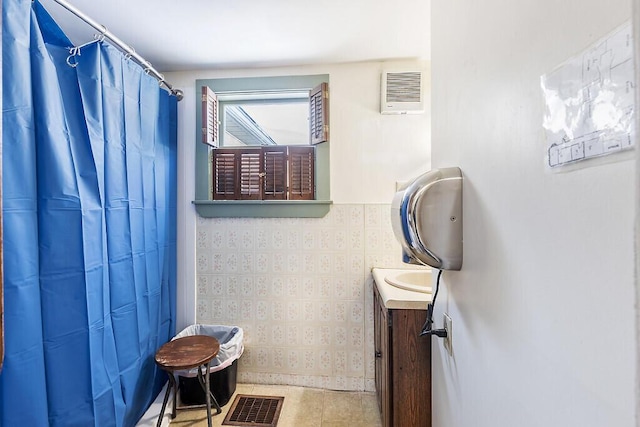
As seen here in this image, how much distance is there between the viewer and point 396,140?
209 centimetres

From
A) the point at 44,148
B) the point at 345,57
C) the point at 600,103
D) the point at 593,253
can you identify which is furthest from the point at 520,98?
the point at 345,57

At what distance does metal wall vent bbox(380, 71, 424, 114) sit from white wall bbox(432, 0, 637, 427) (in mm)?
1169

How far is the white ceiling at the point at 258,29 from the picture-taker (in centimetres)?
153

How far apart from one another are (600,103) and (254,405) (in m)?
2.21

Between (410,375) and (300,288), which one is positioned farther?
(300,288)

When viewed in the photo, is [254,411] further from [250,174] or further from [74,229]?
Result: [250,174]

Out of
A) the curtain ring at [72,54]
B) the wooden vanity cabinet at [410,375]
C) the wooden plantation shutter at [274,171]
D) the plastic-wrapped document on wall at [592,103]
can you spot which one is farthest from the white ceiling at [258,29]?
the wooden vanity cabinet at [410,375]

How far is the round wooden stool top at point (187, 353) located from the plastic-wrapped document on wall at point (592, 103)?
1.77 m

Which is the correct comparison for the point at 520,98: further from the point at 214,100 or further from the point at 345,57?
the point at 214,100

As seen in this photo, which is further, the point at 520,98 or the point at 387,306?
the point at 387,306

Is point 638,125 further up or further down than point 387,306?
further up

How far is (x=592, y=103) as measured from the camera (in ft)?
1.18

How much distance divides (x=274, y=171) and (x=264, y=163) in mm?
95

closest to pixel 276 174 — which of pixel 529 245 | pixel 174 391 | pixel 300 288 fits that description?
pixel 300 288
